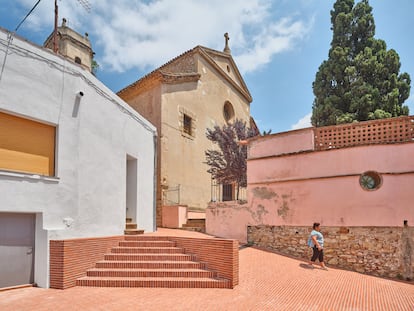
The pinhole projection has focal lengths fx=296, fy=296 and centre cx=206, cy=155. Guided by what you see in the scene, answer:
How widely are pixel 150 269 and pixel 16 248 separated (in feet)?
8.71

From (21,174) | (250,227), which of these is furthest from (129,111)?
(250,227)

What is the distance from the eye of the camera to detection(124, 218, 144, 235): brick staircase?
27.4 ft

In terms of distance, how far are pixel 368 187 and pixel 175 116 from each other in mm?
9279

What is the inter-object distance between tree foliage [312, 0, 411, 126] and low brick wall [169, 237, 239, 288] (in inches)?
395

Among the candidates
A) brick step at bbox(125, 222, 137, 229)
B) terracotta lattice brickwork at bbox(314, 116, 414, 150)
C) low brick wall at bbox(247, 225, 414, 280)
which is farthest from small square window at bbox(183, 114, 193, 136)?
low brick wall at bbox(247, 225, 414, 280)

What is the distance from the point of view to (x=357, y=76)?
14.5 meters

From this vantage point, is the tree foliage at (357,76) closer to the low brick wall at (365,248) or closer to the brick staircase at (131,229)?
the low brick wall at (365,248)

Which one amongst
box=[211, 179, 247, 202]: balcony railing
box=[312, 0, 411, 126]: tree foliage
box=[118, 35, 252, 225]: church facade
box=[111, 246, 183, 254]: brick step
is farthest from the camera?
box=[211, 179, 247, 202]: balcony railing

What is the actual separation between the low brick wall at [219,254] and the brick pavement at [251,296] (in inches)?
13.4

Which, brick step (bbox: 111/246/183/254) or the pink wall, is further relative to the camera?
the pink wall

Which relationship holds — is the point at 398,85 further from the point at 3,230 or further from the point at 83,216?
the point at 3,230

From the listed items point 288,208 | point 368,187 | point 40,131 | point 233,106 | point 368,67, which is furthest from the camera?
point 233,106

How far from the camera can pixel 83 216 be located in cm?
680

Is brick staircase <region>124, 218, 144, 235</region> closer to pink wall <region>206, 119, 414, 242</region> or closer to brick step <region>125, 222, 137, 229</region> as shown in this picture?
brick step <region>125, 222, 137, 229</region>
